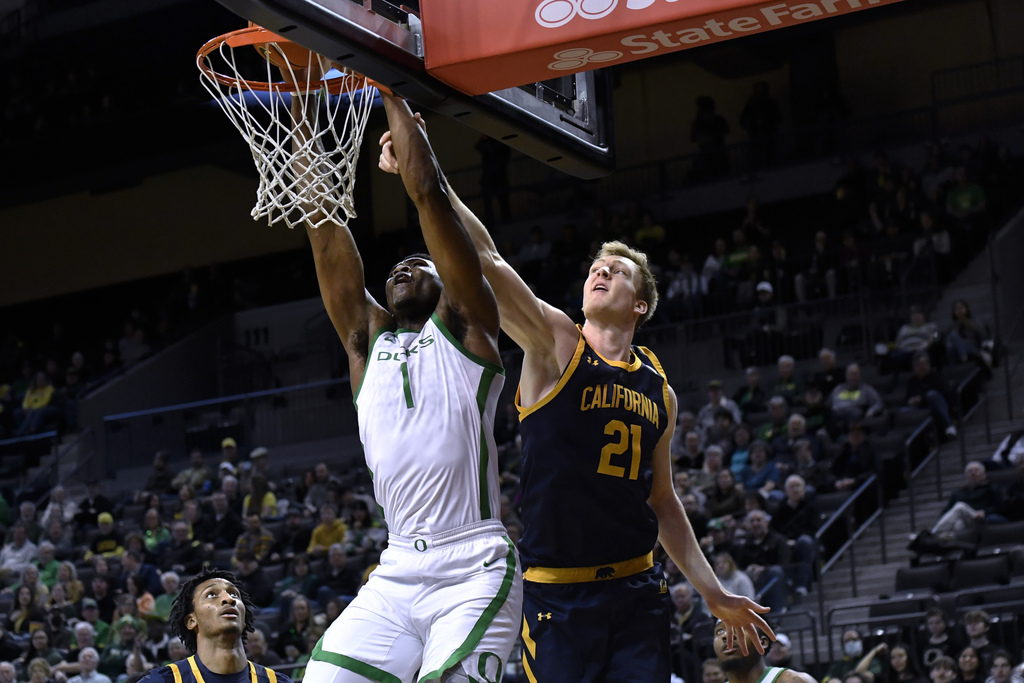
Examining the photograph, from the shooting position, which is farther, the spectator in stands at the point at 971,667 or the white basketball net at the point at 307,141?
the spectator in stands at the point at 971,667

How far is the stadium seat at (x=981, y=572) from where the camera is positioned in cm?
1086

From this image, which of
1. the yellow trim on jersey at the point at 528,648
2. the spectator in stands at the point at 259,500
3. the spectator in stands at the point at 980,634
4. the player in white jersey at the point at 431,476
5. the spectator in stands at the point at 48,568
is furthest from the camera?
the spectator in stands at the point at 259,500

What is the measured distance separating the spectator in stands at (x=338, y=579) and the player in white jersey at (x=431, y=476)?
8.73 m

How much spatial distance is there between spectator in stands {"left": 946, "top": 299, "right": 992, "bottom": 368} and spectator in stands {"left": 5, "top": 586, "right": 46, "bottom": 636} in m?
10.3

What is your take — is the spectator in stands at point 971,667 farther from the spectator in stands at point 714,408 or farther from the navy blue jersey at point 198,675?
the spectator in stands at point 714,408

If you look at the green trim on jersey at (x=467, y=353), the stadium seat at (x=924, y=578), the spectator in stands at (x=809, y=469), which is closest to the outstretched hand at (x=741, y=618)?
the green trim on jersey at (x=467, y=353)

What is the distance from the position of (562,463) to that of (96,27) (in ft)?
64.4

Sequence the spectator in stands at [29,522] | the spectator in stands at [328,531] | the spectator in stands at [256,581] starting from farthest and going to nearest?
1. the spectator in stands at [29,522]
2. the spectator in stands at [328,531]
3. the spectator in stands at [256,581]

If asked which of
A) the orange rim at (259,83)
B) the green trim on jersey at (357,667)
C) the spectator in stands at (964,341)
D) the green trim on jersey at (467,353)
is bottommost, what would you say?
the green trim on jersey at (357,667)

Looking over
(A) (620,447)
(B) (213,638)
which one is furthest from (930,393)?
(B) (213,638)

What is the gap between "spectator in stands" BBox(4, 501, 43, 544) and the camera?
688 inches

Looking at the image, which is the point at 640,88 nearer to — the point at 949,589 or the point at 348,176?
the point at 949,589

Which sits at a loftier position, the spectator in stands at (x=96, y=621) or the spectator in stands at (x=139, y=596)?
the spectator in stands at (x=139, y=596)

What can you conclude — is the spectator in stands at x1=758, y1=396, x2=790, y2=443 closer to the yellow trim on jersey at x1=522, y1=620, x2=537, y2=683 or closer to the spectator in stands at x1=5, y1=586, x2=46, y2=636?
the spectator in stands at x1=5, y1=586, x2=46, y2=636
